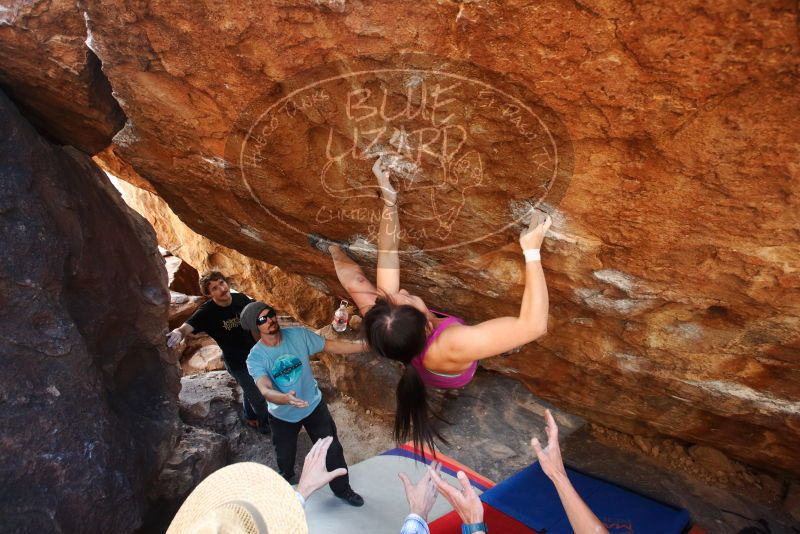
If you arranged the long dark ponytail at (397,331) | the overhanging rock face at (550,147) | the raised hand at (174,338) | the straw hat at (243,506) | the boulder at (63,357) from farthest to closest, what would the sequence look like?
the raised hand at (174,338), the boulder at (63,357), the long dark ponytail at (397,331), the straw hat at (243,506), the overhanging rock face at (550,147)

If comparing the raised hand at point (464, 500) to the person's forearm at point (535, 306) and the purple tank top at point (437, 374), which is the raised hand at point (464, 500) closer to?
the purple tank top at point (437, 374)

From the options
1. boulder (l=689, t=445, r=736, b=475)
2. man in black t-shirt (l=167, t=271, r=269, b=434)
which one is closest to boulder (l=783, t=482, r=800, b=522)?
boulder (l=689, t=445, r=736, b=475)

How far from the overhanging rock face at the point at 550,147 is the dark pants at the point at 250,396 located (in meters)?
1.66

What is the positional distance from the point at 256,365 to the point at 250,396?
1.52m

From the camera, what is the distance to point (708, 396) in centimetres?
307

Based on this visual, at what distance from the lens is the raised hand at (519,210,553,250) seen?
2.10 metres

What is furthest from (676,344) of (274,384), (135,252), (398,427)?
(135,252)

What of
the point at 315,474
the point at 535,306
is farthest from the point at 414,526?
the point at 535,306

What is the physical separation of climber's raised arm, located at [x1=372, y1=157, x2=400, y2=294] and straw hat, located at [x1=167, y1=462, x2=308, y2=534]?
35.6 inches

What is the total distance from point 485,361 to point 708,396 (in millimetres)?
1695

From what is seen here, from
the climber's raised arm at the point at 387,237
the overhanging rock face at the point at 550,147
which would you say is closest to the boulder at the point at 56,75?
the overhanging rock face at the point at 550,147

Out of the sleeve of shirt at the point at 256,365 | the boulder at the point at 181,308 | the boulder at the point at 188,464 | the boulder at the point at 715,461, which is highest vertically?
the sleeve of shirt at the point at 256,365

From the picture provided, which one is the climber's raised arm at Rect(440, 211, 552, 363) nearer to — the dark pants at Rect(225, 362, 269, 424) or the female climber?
the female climber

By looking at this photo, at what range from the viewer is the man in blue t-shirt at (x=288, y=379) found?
126 inches
